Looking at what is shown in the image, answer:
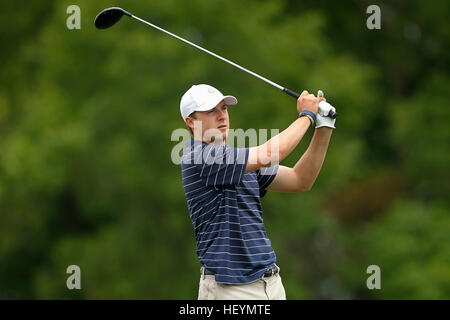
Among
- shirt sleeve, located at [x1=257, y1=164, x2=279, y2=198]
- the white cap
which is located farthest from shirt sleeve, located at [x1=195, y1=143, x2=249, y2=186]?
shirt sleeve, located at [x1=257, y1=164, x2=279, y2=198]

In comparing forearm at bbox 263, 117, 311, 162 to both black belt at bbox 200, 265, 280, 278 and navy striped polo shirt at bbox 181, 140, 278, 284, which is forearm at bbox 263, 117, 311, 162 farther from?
black belt at bbox 200, 265, 280, 278

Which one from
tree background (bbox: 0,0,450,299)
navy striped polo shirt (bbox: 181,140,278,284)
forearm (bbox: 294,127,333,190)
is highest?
tree background (bbox: 0,0,450,299)

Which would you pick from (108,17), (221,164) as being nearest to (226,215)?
(221,164)

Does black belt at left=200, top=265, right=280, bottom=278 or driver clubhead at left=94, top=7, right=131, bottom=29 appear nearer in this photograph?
black belt at left=200, top=265, right=280, bottom=278

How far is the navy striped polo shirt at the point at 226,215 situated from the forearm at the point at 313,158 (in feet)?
1.43

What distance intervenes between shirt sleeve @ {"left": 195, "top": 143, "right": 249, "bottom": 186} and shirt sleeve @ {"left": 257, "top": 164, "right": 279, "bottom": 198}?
13.8 inches

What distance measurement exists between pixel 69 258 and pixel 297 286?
4.51 m

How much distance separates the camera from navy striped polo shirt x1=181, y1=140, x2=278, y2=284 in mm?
4164

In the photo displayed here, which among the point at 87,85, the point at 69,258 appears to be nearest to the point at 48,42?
the point at 87,85

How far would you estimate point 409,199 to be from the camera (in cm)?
1994

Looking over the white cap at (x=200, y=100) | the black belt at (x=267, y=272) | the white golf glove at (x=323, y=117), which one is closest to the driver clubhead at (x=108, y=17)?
the white cap at (x=200, y=100)

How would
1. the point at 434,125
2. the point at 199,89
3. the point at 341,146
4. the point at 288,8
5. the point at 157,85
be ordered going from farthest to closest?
the point at 288,8 → the point at 434,125 → the point at 341,146 → the point at 157,85 → the point at 199,89

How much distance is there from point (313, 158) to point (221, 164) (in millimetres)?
645

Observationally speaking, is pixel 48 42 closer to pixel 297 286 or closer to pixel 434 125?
pixel 297 286
